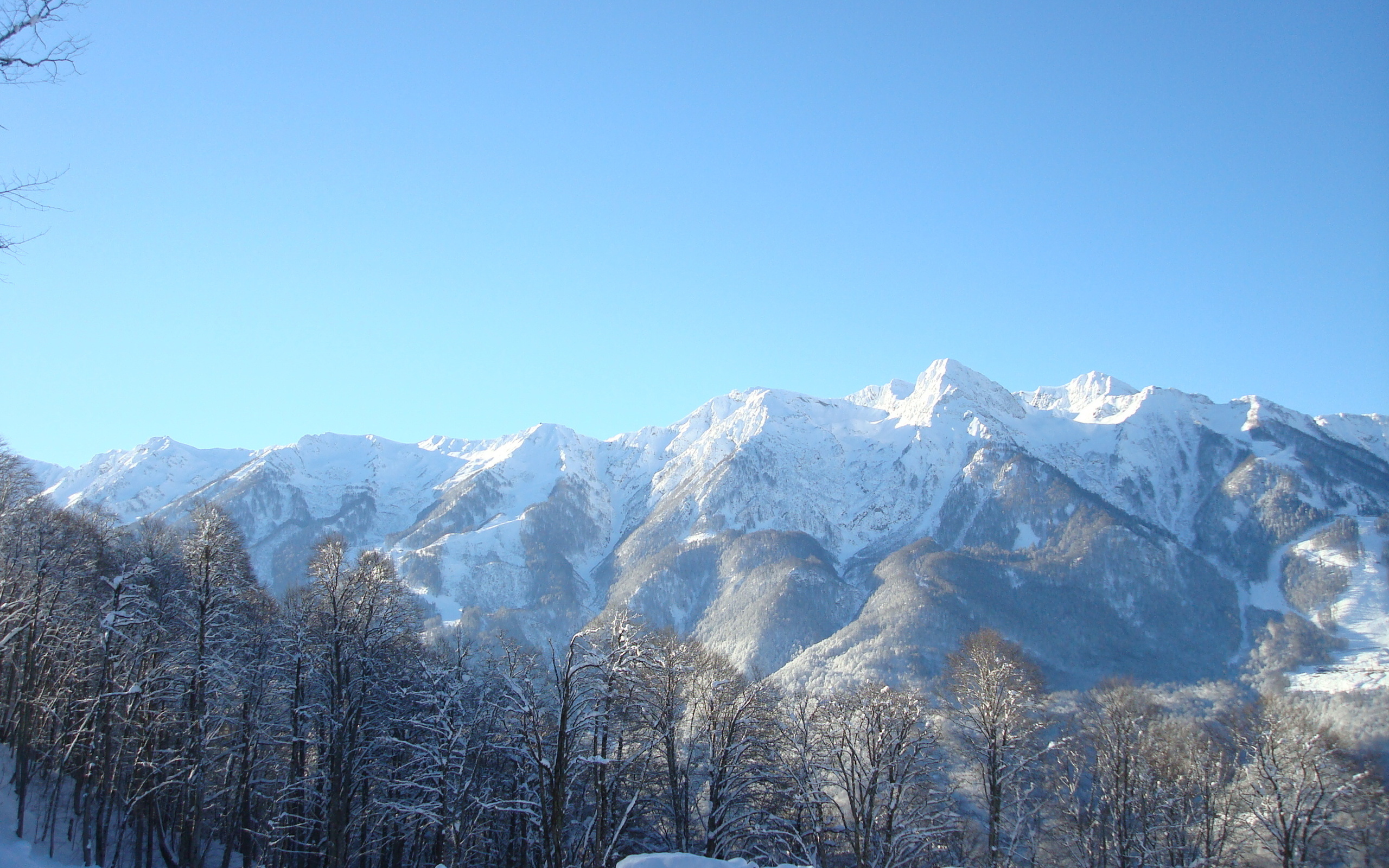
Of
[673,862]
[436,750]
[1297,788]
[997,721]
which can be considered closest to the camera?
[673,862]

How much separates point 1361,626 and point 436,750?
205068 millimetres

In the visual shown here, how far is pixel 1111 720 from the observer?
41.6 m

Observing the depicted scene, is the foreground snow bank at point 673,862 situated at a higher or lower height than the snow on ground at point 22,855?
higher

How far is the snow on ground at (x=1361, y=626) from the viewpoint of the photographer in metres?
140

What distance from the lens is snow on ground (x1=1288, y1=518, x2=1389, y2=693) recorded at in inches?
5517

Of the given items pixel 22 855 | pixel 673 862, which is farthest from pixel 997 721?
pixel 22 855

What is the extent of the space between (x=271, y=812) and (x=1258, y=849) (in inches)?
2151

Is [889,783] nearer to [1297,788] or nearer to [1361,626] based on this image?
[1297,788]

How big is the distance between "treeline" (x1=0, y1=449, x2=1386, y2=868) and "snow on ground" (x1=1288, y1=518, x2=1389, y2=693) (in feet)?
397

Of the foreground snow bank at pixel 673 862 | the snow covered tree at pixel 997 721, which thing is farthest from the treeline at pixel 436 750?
the foreground snow bank at pixel 673 862

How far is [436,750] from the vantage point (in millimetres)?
29656

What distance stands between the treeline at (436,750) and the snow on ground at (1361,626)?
121m

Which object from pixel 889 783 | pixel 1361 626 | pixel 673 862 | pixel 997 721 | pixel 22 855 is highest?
pixel 673 862

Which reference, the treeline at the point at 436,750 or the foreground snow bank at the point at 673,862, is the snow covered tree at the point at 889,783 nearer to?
the treeline at the point at 436,750
